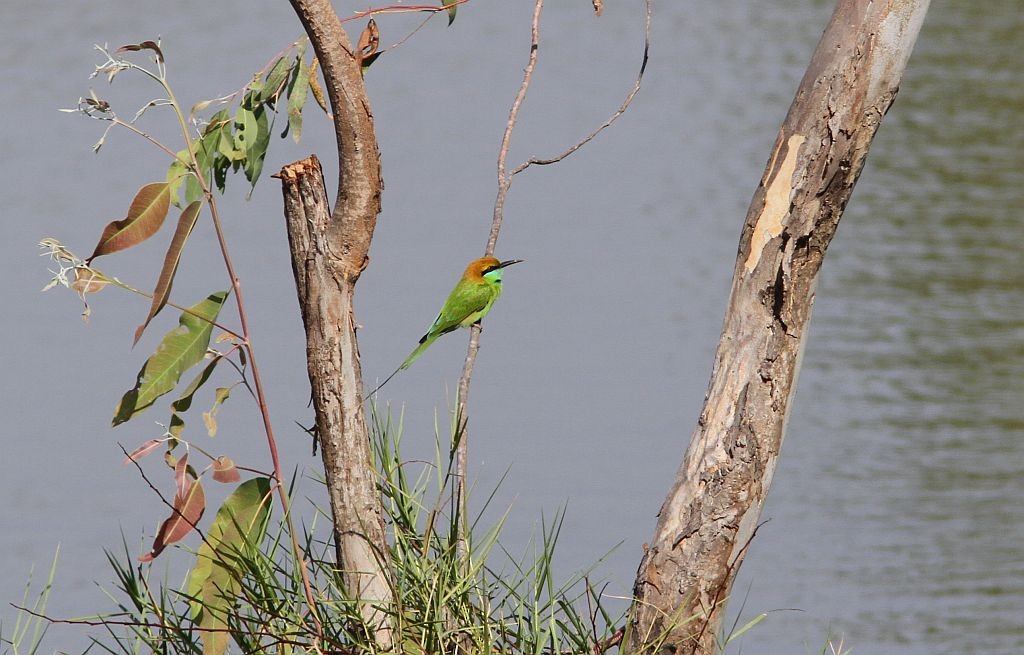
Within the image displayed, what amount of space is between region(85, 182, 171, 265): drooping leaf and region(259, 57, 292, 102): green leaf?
33cm

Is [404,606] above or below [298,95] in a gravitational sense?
below

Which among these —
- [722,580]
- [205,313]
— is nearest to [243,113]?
[205,313]

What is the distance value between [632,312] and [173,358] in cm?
514

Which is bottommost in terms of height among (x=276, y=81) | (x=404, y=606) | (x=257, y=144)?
(x=404, y=606)

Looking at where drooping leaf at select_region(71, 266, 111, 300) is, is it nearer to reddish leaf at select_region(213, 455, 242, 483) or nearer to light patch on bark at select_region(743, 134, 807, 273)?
reddish leaf at select_region(213, 455, 242, 483)

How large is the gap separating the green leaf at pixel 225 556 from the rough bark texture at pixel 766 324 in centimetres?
77

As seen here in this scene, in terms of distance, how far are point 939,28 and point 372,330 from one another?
22.3 ft

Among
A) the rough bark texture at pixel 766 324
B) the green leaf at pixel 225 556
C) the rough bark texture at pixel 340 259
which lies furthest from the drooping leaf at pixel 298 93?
the rough bark texture at pixel 766 324

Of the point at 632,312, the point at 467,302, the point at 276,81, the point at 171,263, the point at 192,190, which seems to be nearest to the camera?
the point at 171,263

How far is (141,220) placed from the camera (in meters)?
2.53

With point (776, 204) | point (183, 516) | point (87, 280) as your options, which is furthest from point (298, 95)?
point (776, 204)

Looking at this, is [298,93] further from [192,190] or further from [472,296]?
[472,296]

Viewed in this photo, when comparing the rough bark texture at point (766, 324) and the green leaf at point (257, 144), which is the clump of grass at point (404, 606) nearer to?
the rough bark texture at point (766, 324)

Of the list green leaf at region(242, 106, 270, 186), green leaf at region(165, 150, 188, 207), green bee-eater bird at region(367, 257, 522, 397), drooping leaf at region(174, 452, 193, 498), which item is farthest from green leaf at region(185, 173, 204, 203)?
green bee-eater bird at region(367, 257, 522, 397)
